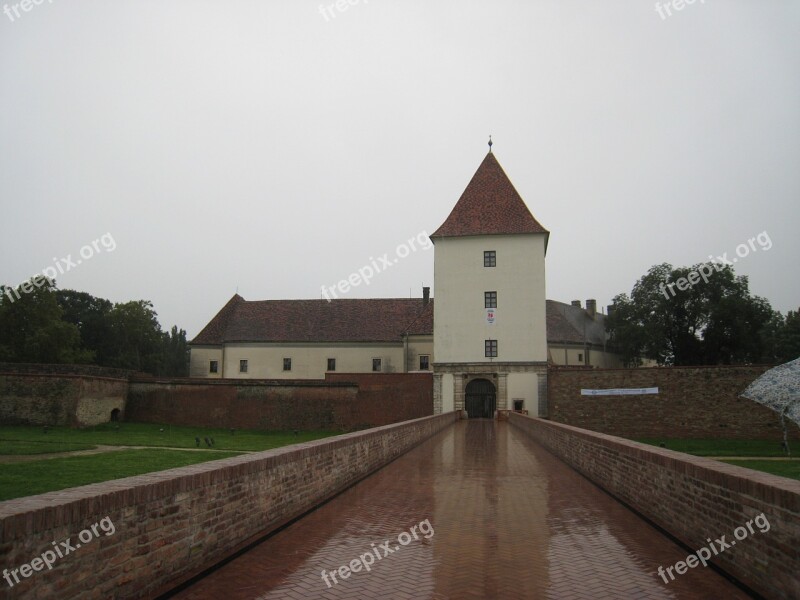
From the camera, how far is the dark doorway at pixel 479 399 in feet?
123

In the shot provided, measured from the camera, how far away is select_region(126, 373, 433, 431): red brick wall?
37656 mm

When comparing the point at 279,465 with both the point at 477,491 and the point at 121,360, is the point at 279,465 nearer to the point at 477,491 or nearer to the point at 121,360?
the point at 477,491

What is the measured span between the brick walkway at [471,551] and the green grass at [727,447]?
1741 cm

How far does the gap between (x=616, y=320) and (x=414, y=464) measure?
1993 inches

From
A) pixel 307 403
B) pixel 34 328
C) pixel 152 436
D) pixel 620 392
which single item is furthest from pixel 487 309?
pixel 34 328

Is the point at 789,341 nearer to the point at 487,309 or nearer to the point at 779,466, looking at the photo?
the point at 487,309

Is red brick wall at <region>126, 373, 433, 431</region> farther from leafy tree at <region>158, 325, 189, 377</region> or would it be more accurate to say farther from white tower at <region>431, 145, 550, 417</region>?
leafy tree at <region>158, 325, 189, 377</region>

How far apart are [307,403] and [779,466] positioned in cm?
2552

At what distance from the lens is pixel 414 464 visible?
1424 cm

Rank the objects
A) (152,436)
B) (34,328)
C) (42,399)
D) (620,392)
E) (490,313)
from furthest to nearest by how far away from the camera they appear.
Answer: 1. (34,328)
2. (490,313)
3. (42,399)
4. (620,392)
5. (152,436)

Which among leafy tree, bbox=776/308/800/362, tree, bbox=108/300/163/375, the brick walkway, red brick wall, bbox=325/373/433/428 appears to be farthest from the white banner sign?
tree, bbox=108/300/163/375

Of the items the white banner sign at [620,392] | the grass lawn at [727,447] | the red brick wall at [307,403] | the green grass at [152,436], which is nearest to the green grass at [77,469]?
the green grass at [152,436]

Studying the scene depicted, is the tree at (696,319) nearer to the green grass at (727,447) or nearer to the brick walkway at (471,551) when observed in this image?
the green grass at (727,447)

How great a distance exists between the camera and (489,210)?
39594 mm
